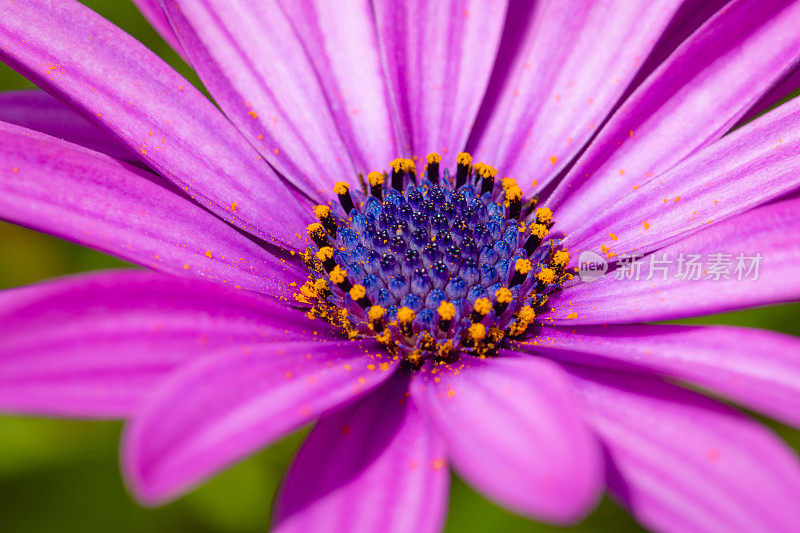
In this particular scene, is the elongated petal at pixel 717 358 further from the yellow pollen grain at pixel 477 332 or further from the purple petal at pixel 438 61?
the purple petal at pixel 438 61

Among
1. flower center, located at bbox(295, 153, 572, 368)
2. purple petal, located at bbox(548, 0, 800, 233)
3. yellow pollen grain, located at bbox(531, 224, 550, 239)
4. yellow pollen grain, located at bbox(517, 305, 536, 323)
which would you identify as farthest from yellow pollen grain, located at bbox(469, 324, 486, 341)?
purple petal, located at bbox(548, 0, 800, 233)

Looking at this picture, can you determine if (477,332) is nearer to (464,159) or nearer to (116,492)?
(464,159)

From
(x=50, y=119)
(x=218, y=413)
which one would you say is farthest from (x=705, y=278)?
(x=50, y=119)

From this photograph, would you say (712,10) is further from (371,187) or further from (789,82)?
(371,187)

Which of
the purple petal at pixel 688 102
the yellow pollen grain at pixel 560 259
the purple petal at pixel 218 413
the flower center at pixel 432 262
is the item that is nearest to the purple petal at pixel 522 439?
the purple petal at pixel 218 413

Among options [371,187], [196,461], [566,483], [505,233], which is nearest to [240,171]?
[371,187]

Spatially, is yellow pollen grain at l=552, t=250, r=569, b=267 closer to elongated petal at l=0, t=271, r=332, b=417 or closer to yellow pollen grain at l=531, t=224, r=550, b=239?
yellow pollen grain at l=531, t=224, r=550, b=239
